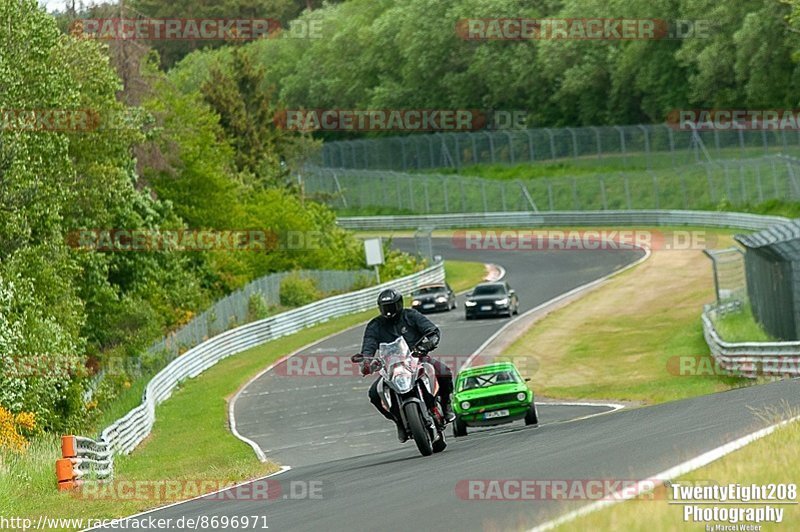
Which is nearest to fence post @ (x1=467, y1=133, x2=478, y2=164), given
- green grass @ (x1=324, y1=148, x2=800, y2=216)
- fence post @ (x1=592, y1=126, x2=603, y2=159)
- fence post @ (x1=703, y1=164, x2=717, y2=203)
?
green grass @ (x1=324, y1=148, x2=800, y2=216)

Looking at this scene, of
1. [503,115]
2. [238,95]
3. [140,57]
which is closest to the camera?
[140,57]

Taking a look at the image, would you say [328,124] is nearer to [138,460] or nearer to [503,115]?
[503,115]

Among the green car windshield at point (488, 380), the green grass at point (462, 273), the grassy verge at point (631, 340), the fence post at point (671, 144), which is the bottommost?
the green grass at point (462, 273)

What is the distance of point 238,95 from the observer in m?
80.1

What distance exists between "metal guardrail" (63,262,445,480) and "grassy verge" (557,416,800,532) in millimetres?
9407

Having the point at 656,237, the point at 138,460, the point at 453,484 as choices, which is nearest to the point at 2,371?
the point at 138,460

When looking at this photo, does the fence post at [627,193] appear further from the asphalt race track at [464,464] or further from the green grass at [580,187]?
the asphalt race track at [464,464]

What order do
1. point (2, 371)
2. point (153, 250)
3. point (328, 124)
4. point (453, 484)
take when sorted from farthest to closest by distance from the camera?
point (328, 124) → point (153, 250) → point (2, 371) → point (453, 484)

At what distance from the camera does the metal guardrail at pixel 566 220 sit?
2785 inches

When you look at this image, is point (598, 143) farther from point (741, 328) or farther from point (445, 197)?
point (741, 328)

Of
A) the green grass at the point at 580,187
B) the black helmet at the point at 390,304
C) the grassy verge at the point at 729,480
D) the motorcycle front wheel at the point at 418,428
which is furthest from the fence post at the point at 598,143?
the grassy verge at the point at 729,480

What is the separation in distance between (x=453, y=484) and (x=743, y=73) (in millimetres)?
78266

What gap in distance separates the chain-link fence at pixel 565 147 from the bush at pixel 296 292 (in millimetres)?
28431

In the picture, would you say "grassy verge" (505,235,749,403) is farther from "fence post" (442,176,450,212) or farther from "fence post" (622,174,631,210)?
"fence post" (442,176,450,212)
